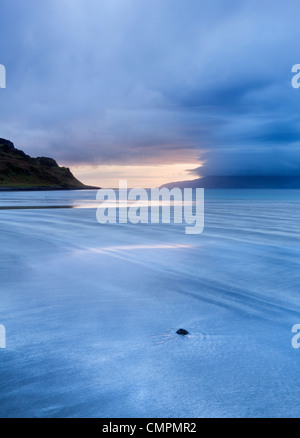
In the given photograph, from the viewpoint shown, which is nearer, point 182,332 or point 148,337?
point 148,337

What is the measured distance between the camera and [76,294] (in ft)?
19.9

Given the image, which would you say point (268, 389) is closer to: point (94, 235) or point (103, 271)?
point (103, 271)

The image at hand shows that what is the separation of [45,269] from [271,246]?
711 cm

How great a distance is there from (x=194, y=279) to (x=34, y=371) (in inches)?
167

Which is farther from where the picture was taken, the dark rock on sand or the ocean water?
the dark rock on sand

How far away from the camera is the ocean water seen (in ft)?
9.96

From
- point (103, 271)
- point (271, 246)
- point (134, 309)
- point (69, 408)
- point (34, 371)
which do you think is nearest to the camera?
point (69, 408)

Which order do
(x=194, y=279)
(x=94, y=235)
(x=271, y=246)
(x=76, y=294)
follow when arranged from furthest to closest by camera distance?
(x=94, y=235)
(x=271, y=246)
(x=194, y=279)
(x=76, y=294)

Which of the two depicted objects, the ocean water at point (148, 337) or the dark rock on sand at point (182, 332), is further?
the dark rock on sand at point (182, 332)

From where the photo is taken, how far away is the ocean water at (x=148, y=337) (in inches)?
119

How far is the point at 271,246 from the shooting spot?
1152 cm

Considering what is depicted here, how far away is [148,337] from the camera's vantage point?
4277 millimetres

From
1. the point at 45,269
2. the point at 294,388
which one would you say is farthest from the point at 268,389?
the point at 45,269

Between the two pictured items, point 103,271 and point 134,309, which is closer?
point 134,309
